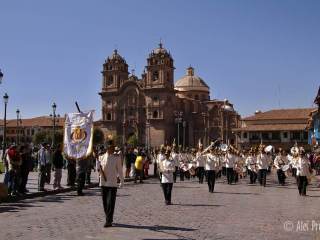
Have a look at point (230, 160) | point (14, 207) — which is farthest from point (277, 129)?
point (14, 207)

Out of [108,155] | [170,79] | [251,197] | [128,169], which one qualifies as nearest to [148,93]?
[170,79]

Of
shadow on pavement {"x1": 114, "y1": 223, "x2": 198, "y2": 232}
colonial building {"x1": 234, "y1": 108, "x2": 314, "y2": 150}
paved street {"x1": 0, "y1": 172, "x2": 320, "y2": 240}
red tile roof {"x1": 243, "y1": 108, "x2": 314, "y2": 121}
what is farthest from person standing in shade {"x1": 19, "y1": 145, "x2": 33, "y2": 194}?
red tile roof {"x1": 243, "y1": 108, "x2": 314, "y2": 121}

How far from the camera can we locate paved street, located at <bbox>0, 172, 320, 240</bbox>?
907cm

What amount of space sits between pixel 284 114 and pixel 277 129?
A: 210 inches

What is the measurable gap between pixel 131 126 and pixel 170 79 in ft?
38.8

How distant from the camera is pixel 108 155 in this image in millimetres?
10555

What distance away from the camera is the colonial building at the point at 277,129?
262ft

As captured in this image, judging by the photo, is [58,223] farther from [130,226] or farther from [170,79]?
[170,79]

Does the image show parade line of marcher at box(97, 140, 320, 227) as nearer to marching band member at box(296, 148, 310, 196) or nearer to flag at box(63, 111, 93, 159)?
marching band member at box(296, 148, 310, 196)

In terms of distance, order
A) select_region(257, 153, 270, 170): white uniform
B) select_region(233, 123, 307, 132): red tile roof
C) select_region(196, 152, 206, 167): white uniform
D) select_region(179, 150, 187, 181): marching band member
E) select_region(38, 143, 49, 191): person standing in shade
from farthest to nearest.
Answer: select_region(233, 123, 307, 132): red tile roof < select_region(179, 150, 187, 181): marching band member < select_region(196, 152, 206, 167): white uniform < select_region(257, 153, 270, 170): white uniform < select_region(38, 143, 49, 191): person standing in shade

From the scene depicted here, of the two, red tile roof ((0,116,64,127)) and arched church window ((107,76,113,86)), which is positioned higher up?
arched church window ((107,76,113,86))

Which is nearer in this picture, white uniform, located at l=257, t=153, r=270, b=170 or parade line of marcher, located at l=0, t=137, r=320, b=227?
parade line of marcher, located at l=0, t=137, r=320, b=227

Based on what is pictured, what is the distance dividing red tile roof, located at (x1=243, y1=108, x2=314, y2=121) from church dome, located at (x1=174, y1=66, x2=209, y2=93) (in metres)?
21.9

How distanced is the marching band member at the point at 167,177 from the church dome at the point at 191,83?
295ft
